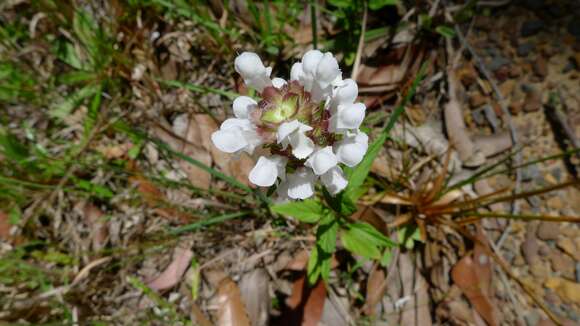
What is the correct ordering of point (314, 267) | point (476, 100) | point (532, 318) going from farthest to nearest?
point (476, 100) → point (532, 318) → point (314, 267)

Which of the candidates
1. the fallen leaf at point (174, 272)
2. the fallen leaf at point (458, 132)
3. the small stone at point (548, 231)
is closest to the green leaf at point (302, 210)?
the fallen leaf at point (174, 272)

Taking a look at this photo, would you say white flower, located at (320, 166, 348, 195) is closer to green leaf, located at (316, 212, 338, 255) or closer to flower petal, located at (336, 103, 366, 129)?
flower petal, located at (336, 103, 366, 129)

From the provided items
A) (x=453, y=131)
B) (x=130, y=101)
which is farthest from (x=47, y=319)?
(x=453, y=131)

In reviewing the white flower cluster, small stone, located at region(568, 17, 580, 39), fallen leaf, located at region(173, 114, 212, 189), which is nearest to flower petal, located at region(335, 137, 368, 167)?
the white flower cluster

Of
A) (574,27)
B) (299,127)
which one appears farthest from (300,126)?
(574,27)

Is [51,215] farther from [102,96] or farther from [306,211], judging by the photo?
[306,211]

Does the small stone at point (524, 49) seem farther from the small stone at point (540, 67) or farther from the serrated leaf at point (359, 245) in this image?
the serrated leaf at point (359, 245)

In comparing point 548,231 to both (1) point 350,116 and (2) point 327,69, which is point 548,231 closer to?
(1) point 350,116
